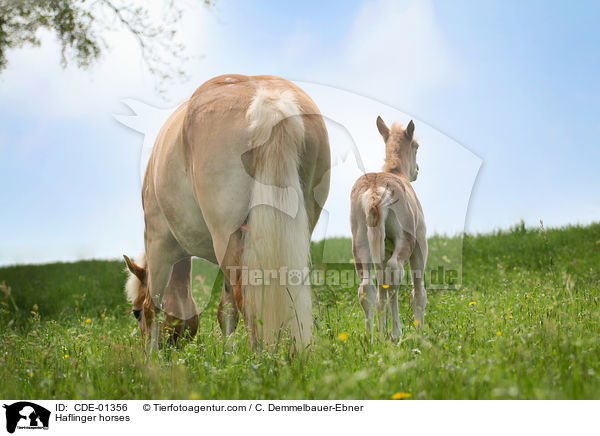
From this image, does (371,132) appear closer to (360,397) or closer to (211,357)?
(211,357)

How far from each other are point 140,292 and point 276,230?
2543 mm

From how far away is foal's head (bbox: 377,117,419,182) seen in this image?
504 cm

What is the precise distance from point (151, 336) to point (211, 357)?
3.92 feet

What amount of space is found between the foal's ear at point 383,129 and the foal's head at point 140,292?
2778 millimetres

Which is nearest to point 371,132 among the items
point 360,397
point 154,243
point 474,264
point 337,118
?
point 337,118

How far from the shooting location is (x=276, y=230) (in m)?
2.90

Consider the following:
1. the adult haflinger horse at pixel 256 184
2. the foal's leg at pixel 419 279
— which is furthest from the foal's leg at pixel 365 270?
the adult haflinger horse at pixel 256 184

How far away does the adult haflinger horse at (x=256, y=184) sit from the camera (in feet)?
9.39

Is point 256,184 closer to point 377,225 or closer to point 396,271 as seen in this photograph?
point 377,225

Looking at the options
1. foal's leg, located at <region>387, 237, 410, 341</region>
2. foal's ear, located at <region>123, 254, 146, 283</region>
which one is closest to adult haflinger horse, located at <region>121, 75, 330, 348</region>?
foal's ear, located at <region>123, 254, 146, 283</region>

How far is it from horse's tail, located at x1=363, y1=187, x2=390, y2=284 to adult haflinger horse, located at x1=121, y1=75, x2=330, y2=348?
1286 mm

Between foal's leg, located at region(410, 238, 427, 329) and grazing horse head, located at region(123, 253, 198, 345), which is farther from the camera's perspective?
foal's leg, located at region(410, 238, 427, 329)
